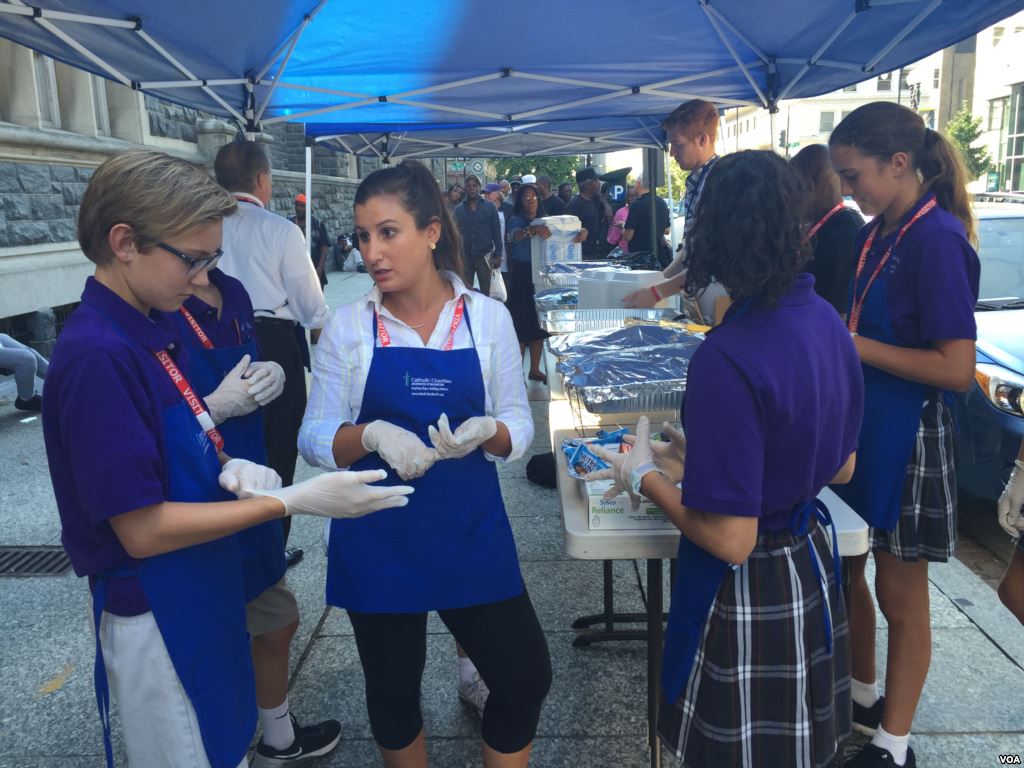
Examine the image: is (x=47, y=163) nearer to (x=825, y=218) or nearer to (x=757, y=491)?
(x=825, y=218)

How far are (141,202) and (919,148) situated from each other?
1.97 metres

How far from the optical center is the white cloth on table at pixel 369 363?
6.09 feet

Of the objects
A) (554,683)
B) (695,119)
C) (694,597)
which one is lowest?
(554,683)

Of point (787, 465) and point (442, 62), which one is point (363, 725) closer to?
point (787, 465)

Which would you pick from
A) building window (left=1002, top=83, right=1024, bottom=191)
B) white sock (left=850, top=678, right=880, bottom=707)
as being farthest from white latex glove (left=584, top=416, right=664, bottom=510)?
building window (left=1002, top=83, right=1024, bottom=191)

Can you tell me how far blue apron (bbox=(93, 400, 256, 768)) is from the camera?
1491 mm

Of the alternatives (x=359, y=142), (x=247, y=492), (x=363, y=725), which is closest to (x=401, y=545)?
(x=247, y=492)

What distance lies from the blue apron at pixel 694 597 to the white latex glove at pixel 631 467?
17 cm

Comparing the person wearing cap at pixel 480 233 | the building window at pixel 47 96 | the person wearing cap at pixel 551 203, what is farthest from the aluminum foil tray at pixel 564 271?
the building window at pixel 47 96

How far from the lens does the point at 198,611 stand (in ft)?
5.09

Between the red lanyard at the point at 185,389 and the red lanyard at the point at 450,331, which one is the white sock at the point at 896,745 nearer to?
the red lanyard at the point at 450,331

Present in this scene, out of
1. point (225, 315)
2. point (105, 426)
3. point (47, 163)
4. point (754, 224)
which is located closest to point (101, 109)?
point (47, 163)

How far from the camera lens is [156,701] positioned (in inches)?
59.2

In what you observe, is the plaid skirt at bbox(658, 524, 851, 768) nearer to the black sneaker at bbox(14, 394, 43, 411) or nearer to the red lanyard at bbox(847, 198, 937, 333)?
the red lanyard at bbox(847, 198, 937, 333)
